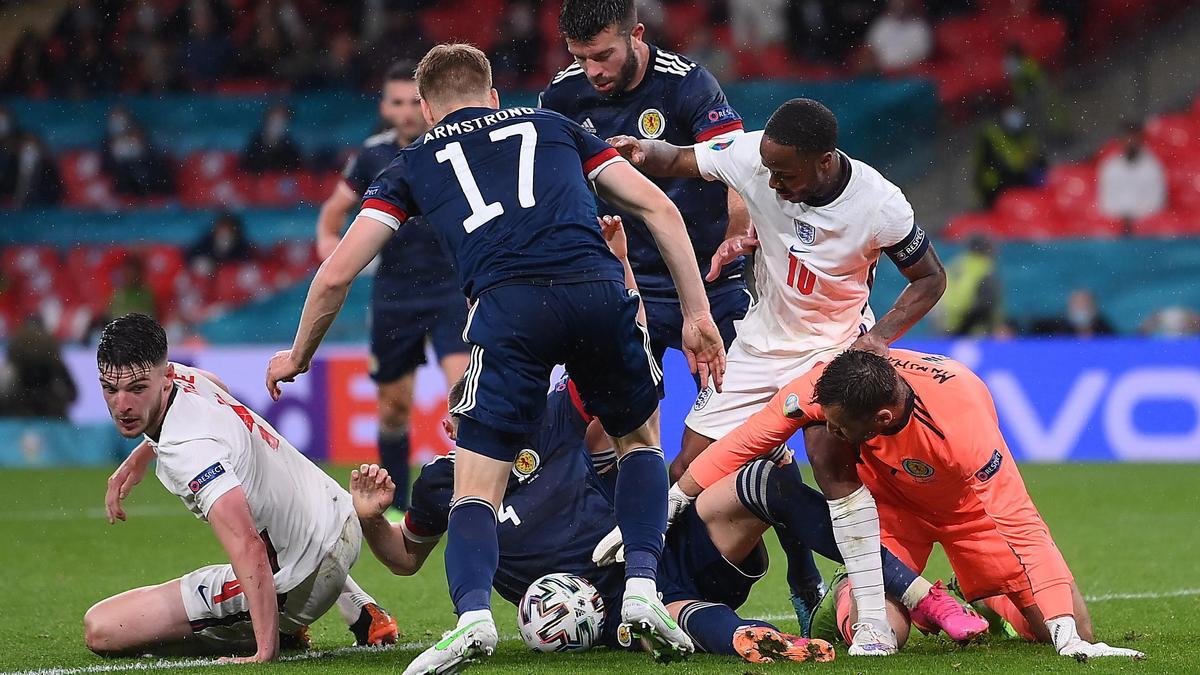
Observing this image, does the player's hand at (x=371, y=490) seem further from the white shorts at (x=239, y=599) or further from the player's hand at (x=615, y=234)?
the player's hand at (x=615, y=234)

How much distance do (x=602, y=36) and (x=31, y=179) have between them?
41.8 ft

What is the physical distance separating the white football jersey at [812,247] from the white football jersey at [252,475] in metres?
1.89

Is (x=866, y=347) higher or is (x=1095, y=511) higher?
(x=866, y=347)

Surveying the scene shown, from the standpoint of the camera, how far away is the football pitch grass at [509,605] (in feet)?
16.0

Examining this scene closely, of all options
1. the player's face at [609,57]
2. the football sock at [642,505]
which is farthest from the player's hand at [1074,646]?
the player's face at [609,57]

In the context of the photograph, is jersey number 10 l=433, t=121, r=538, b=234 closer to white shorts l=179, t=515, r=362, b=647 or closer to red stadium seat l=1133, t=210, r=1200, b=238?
white shorts l=179, t=515, r=362, b=647

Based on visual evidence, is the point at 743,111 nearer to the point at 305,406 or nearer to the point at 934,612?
the point at 305,406

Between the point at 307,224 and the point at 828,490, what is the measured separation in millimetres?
12366

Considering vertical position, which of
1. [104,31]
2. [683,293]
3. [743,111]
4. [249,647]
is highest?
[104,31]

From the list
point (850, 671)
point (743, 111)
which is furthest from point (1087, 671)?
point (743, 111)

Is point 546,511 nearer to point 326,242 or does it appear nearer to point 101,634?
point 101,634

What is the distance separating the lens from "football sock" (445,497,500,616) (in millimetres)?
4473

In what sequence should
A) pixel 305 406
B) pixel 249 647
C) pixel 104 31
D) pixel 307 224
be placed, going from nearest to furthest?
pixel 249 647
pixel 305 406
pixel 307 224
pixel 104 31

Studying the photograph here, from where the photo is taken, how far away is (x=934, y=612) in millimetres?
5148
